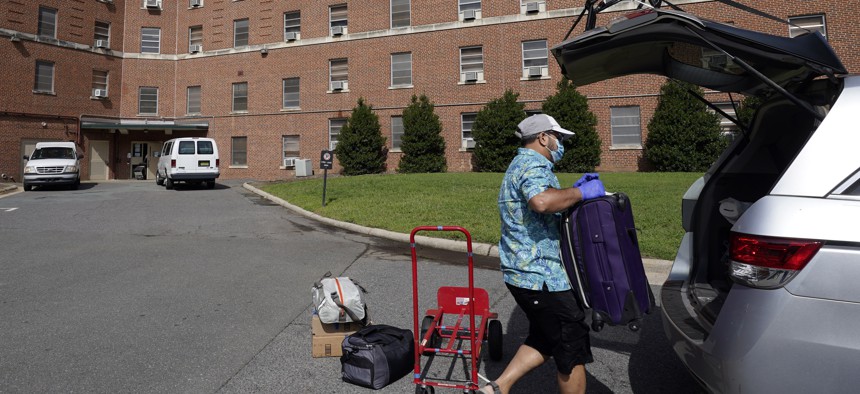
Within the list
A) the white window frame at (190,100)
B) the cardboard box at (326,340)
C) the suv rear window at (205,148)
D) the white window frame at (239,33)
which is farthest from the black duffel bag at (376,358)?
the white window frame at (190,100)

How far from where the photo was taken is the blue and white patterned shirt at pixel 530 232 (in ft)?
8.45

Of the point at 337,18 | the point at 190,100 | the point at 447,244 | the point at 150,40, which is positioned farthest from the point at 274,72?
the point at 447,244

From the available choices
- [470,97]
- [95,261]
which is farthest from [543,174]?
[470,97]

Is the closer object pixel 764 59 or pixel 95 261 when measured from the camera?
pixel 764 59

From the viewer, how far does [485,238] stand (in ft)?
26.9

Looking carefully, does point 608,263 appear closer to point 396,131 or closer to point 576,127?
point 576,127

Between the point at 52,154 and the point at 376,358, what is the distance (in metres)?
22.3

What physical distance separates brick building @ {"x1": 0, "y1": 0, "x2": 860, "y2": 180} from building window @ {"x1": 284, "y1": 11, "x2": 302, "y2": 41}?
84mm

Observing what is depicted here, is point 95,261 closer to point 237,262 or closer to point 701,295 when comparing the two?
point 237,262

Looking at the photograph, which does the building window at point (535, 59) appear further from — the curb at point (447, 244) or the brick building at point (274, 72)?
the curb at point (447, 244)

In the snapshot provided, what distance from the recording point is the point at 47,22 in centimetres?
2670

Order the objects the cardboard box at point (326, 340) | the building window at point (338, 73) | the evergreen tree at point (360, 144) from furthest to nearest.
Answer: the building window at point (338, 73), the evergreen tree at point (360, 144), the cardboard box at point (326, 340)

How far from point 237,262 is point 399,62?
20.2m

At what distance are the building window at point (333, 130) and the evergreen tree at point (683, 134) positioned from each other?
52.8ft
